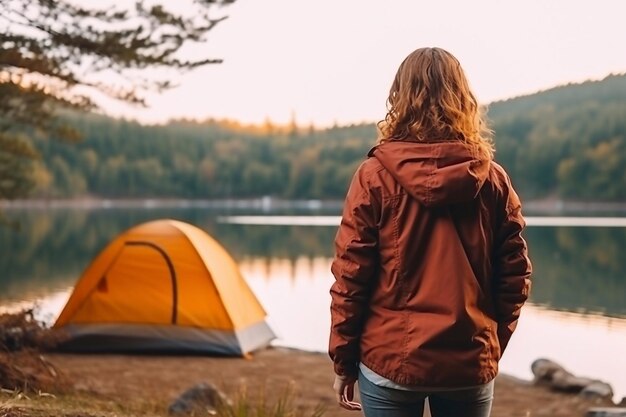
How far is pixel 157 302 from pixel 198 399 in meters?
3.35

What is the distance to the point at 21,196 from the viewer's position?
11.5 m

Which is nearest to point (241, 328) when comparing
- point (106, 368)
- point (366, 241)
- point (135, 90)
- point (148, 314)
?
point (148, 314)

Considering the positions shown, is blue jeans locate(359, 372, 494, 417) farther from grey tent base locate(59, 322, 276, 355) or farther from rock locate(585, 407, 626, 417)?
grey tent base locate(59, 322, 276, 355)

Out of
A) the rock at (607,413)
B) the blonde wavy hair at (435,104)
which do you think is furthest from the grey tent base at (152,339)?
the blonde wavy hair at (435,104)

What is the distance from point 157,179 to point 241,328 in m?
106

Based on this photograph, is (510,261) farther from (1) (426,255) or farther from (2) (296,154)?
(2) (296,154)

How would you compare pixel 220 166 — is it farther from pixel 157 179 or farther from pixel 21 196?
pixel 21 196

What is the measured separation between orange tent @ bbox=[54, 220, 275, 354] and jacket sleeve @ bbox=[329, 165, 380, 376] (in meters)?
7.35

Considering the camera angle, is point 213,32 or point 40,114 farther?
point 40,114

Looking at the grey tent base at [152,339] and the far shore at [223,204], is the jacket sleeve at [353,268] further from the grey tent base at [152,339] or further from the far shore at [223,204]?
the far shore at [223,204]

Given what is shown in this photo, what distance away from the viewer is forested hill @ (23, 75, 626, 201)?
96000 mm

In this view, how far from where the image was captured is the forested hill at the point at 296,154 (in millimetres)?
96000

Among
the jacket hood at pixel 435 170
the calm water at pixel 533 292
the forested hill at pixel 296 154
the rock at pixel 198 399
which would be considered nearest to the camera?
the jacket hood at pixel 435 170

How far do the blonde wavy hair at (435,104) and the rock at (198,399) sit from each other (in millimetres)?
4338
